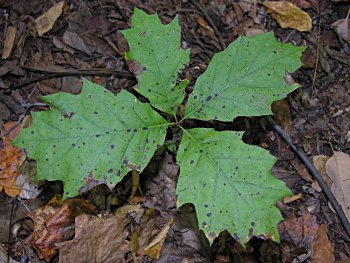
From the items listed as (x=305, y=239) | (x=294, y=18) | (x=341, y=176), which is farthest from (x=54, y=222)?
(x=294, y=18)

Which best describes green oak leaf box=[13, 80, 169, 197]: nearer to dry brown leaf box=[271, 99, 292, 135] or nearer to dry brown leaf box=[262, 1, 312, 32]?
dry brown leaf box=[271, 99, 292, 135]

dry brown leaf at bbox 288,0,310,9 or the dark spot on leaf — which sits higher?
dry brown leaf at bbox 288,0,310,9

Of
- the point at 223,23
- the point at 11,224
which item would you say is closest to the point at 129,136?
the point at 11,224

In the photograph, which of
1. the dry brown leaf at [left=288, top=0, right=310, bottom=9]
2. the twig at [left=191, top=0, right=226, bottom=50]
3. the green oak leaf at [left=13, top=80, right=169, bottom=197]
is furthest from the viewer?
the dry brown leaf at [left=288, top=0, right=310, bottom=9]

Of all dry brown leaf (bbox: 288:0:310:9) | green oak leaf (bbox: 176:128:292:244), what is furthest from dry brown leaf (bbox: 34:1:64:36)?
dry brown leaf (bbox: 288:0:310:9)

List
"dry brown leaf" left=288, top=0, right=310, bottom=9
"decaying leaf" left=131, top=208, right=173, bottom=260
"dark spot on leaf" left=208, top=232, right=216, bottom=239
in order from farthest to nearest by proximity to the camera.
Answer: "dry brown leaf" left=288, top=0, right=310, bottom=9, "decaying leaf" left=131, top=208, right=173, bottom=260, "dark spot on leaf" left=208, top=232, right=216, bottom=239

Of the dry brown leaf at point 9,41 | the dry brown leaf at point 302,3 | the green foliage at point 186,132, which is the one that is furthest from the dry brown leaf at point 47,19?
the dry brown leaf at point 302,3

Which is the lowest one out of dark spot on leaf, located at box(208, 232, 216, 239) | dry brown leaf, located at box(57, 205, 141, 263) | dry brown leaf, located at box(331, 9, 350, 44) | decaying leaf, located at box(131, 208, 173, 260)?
decaying leaf, located at box(131, 208, 173, 260)
